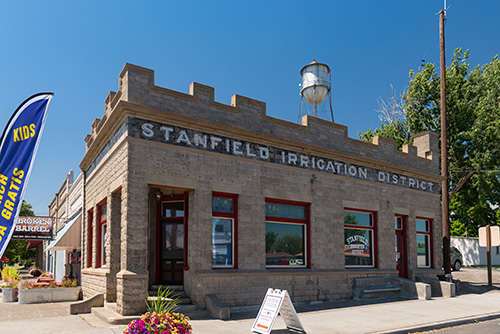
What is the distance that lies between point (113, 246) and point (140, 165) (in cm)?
295

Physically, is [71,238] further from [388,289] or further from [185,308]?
[388,289]

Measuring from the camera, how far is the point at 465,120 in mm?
30922

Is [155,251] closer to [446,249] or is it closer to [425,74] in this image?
[446,249]

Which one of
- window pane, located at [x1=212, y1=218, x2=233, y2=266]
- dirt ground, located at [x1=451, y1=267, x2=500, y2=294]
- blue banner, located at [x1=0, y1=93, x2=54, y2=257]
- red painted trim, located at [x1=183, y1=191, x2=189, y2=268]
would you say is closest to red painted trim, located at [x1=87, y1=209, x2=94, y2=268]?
red painted trim, located at [x1=183, y1=191, x2=189, y2=268]

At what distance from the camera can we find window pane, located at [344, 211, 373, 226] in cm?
1711

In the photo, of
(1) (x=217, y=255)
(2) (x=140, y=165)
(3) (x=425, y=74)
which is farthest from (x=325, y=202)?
(3) (x=425, y=74)

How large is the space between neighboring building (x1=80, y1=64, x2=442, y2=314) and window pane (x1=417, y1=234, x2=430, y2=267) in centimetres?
253

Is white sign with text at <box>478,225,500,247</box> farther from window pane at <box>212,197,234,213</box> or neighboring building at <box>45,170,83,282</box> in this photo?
neighboring building at <box>45,170,83,282</box>

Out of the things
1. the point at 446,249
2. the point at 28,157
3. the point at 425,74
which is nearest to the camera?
the point at 28,157

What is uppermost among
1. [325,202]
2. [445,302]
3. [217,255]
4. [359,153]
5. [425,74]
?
[425,74]

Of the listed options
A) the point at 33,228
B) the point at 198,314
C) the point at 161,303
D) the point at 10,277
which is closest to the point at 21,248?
the point at 33,228

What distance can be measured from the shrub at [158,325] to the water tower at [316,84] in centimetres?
1698

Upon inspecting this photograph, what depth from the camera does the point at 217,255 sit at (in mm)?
13320

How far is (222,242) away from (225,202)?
1203 millimetres
